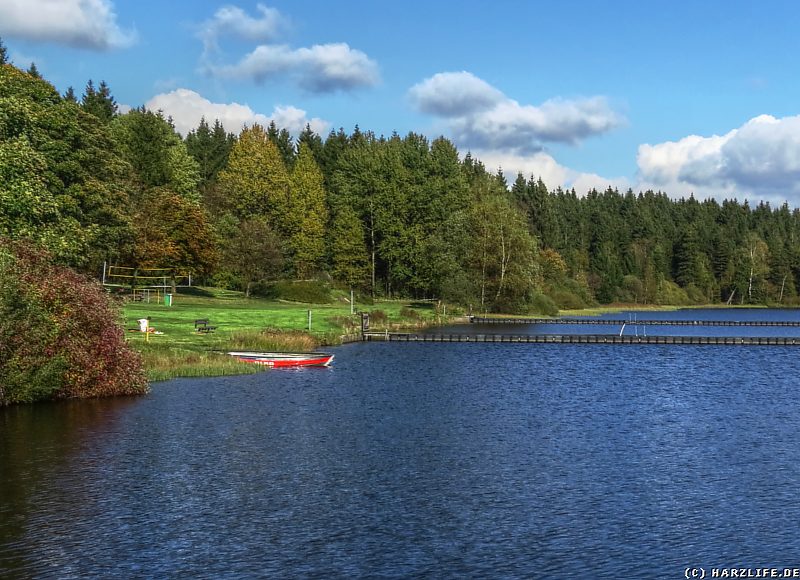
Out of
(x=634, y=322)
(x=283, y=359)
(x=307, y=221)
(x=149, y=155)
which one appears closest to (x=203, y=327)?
(x=283, y=359)

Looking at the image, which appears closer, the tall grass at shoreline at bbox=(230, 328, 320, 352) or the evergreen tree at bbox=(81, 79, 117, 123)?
the tall grass at shoreline at bbox=(230, 328, 320, 352)

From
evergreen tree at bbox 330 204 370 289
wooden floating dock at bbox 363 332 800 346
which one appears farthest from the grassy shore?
evergreen tree at bbox 330 204 370 289

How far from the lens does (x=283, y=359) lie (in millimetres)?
71750

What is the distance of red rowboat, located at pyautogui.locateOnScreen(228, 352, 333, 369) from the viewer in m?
70.5

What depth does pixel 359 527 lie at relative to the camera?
2733 centimetres

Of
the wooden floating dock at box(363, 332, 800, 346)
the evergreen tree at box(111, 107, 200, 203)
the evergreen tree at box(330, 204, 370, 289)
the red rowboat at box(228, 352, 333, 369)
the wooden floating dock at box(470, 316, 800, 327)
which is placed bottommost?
the red rowboat at box(228, 352, 333, 369)

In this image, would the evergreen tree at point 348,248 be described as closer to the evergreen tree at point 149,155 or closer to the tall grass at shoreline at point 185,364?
the evergreen tree at point 149,155

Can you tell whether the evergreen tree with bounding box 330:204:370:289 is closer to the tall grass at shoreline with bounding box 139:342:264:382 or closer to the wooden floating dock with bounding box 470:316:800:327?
the wooden floating dock with bounding box 470:316:800:327

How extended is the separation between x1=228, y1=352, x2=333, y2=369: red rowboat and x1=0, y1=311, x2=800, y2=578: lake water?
9882 mm

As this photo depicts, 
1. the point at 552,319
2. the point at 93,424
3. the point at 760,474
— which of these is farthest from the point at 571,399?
the point at 552,319

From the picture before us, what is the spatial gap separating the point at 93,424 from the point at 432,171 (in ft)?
425

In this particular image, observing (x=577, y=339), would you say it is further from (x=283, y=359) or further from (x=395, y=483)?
(x=395, y=483)

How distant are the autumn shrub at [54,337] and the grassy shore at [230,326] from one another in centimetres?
830

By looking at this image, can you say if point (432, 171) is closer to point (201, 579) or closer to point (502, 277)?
→ point (502, 277)
